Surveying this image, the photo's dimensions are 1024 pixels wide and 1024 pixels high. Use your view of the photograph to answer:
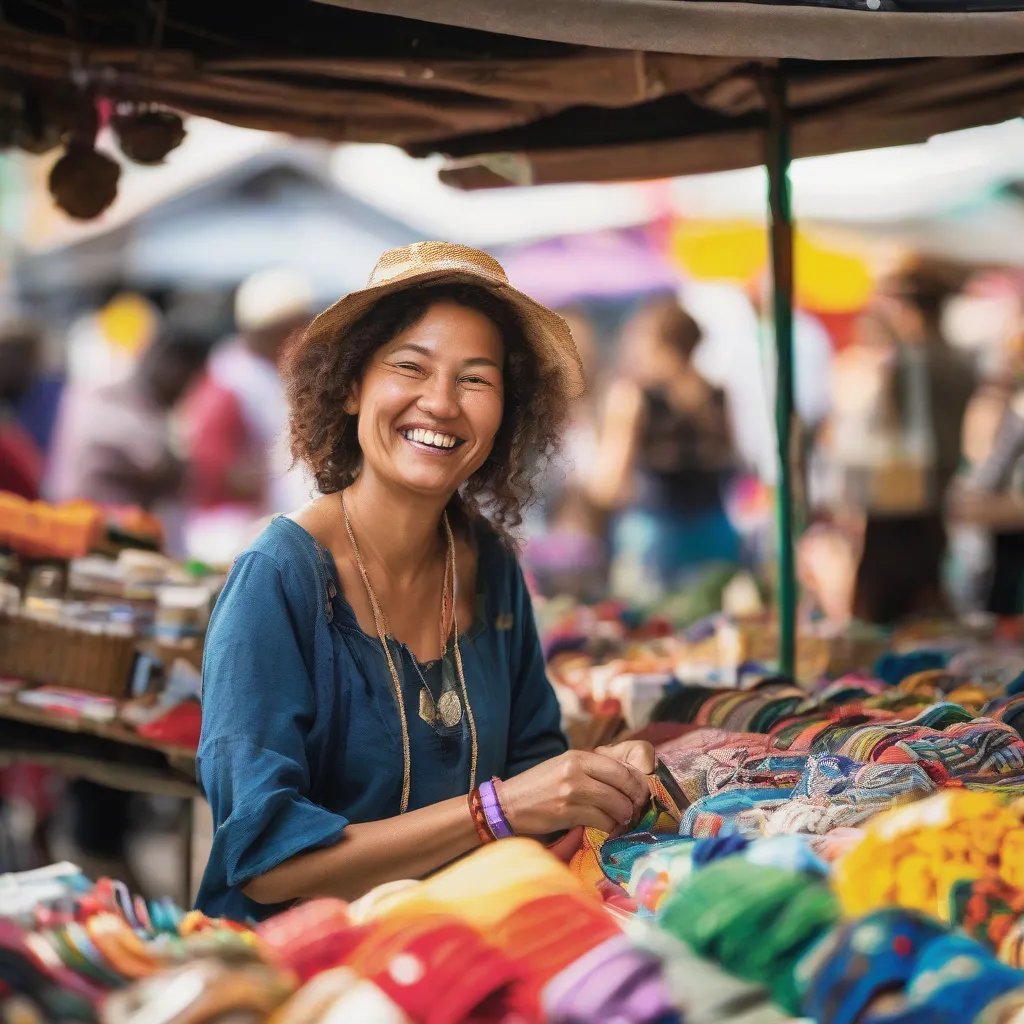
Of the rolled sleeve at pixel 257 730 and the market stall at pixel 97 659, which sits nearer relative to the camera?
the rolled sleeve at pixel 257 730

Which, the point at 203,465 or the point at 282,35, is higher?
the point at 282,35

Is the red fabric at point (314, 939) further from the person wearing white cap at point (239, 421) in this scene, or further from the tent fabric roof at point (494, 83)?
the person wearing white cap at point (239, 421)

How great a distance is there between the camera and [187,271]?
8758 millimetres

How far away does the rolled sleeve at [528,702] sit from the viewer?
267 centimetres

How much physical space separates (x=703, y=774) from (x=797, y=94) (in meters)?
1.74

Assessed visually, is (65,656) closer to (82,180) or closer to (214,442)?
(82,180)

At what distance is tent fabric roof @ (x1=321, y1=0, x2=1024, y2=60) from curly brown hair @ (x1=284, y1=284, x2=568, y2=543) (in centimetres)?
49

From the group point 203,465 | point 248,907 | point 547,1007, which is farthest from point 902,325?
point 547,1007

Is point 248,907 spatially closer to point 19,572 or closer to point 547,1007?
point 547,1007

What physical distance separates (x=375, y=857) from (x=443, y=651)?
18.8 inches

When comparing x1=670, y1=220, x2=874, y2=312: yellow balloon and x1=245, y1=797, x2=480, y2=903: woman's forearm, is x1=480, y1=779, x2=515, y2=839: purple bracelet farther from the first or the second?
x1=670, y1=220, x2=874, y2=312: yellow balloon

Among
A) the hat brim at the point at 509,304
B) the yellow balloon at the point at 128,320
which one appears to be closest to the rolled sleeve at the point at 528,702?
the hat brim at the point at 509,304

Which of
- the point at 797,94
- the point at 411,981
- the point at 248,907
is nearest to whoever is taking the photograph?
the point at 411,981

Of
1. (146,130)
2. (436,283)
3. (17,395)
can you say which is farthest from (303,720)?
(17,395)
